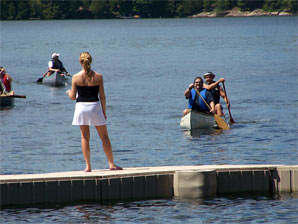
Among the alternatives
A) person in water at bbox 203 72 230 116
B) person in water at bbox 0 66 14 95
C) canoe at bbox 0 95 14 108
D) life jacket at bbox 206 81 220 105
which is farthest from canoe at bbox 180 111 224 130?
canoe at bbox 0 95 14 108

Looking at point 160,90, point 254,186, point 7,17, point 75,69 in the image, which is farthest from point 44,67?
point 7,17

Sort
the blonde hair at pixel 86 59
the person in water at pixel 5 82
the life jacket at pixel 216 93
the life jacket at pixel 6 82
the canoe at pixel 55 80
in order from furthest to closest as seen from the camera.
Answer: the canoe at pixel 55 80 < the life jacket at pixel 6 82 < the person in water at pixel 5 82 < the life jacket at pixel 216 93 < the blonde hair at pixel 86 59

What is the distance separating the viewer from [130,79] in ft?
137

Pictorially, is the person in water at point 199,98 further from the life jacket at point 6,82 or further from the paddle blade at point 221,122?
the life jacket at point 6,82

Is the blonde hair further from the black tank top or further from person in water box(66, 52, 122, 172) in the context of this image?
the black tank top

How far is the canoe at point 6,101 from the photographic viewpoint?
24844 millimetres

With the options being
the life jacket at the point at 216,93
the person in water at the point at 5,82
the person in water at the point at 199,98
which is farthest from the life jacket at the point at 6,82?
the life jacket at the point at 216,93

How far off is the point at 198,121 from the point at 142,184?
8.61 metres

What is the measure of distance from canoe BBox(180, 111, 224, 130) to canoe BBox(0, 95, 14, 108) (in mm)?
7345

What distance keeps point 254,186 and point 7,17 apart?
18830 cm

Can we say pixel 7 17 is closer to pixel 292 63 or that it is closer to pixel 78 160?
pixel 292 63

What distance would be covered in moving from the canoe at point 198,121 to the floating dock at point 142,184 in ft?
25.8

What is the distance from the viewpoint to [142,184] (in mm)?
11523

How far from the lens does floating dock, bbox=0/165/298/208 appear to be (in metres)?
11.3
